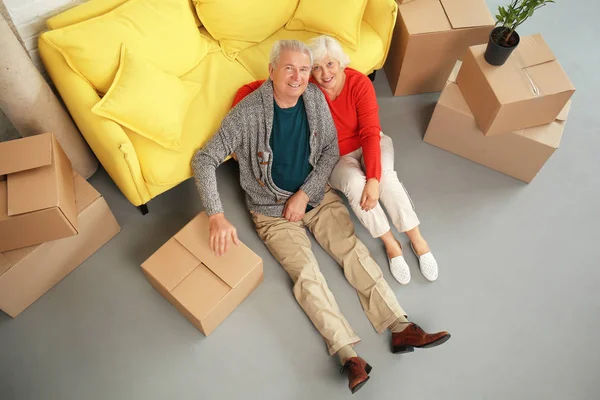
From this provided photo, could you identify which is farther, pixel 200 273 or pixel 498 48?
pixel 498 48

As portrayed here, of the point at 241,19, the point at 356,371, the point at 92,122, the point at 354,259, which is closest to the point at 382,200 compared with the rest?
the point at 354,259

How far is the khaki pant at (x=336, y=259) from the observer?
Answer: 2.17 metres

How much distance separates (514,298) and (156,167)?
180 cm

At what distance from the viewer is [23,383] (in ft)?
6.77

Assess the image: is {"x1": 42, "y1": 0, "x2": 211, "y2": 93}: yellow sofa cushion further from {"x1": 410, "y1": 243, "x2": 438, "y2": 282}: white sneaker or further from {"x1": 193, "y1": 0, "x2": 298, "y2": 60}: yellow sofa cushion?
{"x1": 410, "y1": 243, "x2": 438, "y2": 282}: white sneaker

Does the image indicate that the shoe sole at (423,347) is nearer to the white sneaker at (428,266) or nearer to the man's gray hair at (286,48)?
the white sneaker at (428,266)

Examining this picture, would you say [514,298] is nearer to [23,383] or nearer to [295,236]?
[295,236]

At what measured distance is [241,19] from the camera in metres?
2.47

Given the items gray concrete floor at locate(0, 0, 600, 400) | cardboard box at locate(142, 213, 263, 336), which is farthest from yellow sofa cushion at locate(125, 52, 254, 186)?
gray concrete floor at locate(0, 0, 600, 400)

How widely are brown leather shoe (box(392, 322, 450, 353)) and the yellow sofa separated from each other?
1210mm

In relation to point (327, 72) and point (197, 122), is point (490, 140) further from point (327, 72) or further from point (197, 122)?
point (197, 122)

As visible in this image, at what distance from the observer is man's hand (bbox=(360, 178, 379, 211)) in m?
2.23

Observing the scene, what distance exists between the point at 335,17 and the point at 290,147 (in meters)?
0.79

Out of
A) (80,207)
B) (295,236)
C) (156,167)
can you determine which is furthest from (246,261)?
(80,207)
